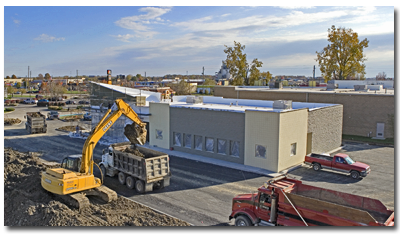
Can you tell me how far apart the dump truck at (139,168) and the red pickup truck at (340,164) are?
10.6 meters

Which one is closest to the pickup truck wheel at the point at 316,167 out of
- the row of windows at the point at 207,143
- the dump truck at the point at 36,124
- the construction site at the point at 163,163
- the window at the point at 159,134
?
the construction site at the point at 163,163

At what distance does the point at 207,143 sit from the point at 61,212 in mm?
13881

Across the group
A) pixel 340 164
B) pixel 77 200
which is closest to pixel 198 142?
pixel 340 164

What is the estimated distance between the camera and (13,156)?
990 inches

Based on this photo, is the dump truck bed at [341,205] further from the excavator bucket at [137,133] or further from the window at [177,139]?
the window at [177,139]

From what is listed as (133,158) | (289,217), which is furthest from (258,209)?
(133,158)

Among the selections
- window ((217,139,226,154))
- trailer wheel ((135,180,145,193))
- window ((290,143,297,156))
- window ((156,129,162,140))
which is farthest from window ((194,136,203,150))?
trailer wheel ((135,180,145,193))

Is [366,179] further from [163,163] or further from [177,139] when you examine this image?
[177,139]

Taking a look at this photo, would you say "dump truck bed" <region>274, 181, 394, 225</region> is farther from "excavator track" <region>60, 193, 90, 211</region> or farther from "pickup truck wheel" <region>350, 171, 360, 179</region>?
"excavator track" <region>60, 193, 90, 211</region>

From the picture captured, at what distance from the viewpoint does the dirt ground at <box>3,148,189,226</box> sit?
14016mm

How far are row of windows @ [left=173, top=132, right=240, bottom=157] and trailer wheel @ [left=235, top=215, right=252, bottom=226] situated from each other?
11.1 metres

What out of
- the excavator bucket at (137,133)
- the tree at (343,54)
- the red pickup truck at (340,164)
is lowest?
the red pickup truck at (340,164)

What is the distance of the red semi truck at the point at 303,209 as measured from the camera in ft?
37.8

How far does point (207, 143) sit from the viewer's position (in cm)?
2644
